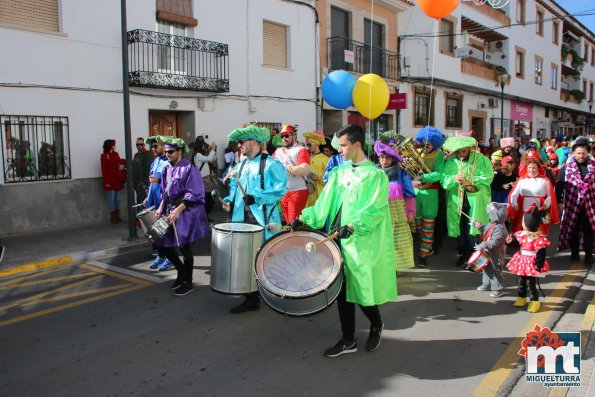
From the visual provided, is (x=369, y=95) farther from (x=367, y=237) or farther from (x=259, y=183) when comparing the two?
(x=367, y=237)

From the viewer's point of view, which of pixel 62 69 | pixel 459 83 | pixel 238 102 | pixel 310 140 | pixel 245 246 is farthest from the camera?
pixel 459 83

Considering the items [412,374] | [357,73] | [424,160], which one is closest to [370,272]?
[412,374]

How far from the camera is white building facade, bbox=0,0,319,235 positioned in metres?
9.50

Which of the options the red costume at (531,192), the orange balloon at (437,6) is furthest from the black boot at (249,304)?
the orange balloon at (437,6)

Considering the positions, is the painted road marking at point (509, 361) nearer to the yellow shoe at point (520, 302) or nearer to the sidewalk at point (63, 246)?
the yellow shoe at point (520, 302)

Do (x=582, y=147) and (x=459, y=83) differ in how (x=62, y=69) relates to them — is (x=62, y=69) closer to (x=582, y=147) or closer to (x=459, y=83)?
(x=582, y=147)

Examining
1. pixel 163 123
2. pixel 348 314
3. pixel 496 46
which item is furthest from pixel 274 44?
pixel 496 46

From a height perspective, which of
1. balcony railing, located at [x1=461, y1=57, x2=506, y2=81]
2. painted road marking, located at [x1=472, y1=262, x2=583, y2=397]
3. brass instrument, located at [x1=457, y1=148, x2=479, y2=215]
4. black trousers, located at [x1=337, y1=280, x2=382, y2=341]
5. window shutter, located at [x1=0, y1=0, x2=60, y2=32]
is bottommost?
painted road marking, located at [x1=472, y1=262, x2=583, y2=397]

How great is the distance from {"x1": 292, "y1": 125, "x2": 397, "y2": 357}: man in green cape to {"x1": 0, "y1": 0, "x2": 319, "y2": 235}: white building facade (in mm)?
7515

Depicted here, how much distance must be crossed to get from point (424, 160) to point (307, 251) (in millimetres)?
3921

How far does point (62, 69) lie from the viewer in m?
10.0

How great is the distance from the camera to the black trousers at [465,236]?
22.4 feet

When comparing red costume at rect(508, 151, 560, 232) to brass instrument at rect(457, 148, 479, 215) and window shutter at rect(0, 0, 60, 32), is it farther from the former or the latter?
window shutter at rect(0, 0, 60, 32)

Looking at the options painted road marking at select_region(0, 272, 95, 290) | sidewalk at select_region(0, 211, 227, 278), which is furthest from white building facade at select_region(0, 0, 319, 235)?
painted road marking at select_region(0, 272, 95, 290)
